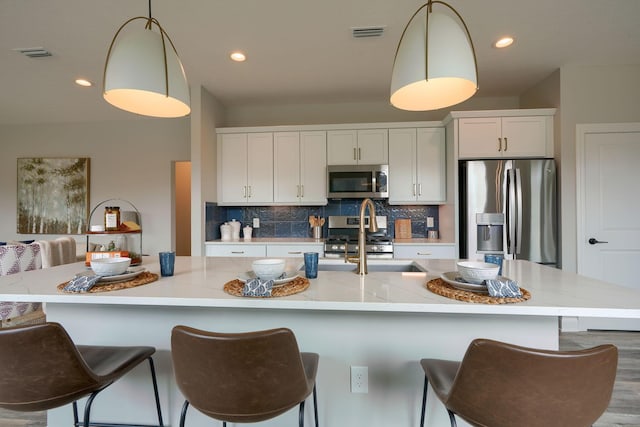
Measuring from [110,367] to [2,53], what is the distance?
3.26m

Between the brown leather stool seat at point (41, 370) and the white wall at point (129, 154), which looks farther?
the white wall at point (129, 154)

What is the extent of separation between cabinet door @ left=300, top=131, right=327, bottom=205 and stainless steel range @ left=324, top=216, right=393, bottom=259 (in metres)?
0.40

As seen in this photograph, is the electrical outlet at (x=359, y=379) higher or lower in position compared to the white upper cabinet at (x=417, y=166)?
lower

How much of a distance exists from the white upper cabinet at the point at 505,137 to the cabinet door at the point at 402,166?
21.6 inches

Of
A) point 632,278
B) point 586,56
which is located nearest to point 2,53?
point 586,56

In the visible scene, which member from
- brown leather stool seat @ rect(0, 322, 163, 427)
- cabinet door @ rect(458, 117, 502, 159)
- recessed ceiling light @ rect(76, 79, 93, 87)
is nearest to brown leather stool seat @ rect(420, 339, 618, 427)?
brown leather stool seat @ rect(0, 322, 163, 427)

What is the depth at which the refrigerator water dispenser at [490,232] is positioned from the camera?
3020mm

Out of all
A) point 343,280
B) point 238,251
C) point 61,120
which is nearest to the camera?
point 343,280

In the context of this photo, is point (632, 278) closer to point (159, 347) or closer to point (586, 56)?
point (586, 56)

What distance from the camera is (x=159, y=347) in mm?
1490

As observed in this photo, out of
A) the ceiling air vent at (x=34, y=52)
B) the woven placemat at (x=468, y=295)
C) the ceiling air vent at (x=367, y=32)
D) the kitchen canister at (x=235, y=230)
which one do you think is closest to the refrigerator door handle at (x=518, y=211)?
the ceiling air vent at (x=367, y=32)

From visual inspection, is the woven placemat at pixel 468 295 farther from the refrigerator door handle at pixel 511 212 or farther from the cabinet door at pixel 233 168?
the cabinet door at pixel 233 168

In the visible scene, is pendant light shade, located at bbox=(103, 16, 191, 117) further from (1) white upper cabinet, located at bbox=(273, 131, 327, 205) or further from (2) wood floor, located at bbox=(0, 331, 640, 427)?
(1) white upper cabinet, located at bbox=(273, 131, 327, 205)

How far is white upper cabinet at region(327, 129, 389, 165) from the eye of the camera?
11.9 feet
